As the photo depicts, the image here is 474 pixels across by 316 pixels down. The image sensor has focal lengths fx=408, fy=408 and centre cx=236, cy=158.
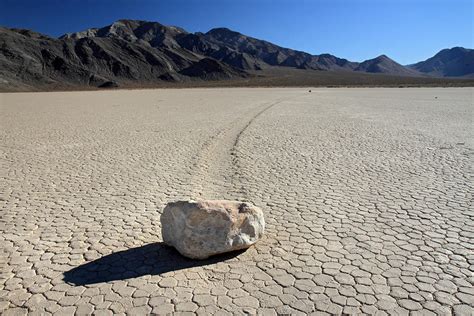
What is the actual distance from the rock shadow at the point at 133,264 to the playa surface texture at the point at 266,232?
0.07 feet

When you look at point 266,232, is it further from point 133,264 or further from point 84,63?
point 84,63

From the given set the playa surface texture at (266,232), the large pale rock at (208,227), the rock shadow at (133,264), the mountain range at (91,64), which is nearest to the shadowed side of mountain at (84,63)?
the mountain range at (91,64)

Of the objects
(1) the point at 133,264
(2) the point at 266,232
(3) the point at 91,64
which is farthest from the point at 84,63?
(1) the point at 133,264

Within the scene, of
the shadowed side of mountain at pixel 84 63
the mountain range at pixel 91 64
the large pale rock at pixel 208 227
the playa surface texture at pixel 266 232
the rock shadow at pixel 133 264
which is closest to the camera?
the playa surface texture at pixel 266 232

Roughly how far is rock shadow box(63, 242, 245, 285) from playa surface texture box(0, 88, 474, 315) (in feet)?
0.07

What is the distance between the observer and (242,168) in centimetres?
843

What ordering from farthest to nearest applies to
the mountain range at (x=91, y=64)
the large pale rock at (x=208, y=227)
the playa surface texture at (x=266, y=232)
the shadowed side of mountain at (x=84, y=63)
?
the mountain range at (x=91, y=64) < the shadowed side of mountain at (x=84, y=63) < the large pale rock at (x=208, y=227) < the playa surface texture at (x=266, y=232)

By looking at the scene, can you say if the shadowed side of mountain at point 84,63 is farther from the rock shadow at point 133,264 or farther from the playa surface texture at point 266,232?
the rock shadow at point 133,264

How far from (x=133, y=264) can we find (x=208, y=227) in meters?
0.86

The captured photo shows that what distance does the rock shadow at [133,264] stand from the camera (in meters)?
3.99

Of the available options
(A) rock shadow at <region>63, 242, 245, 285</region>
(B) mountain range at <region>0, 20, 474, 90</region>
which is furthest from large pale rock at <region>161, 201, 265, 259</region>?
(B) mountain range at <region>0, 20, 474, 90</region>

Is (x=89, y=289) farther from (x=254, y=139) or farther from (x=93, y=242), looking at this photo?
(x=254, y=139)

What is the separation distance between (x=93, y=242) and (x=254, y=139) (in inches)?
308

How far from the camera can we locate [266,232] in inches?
197
